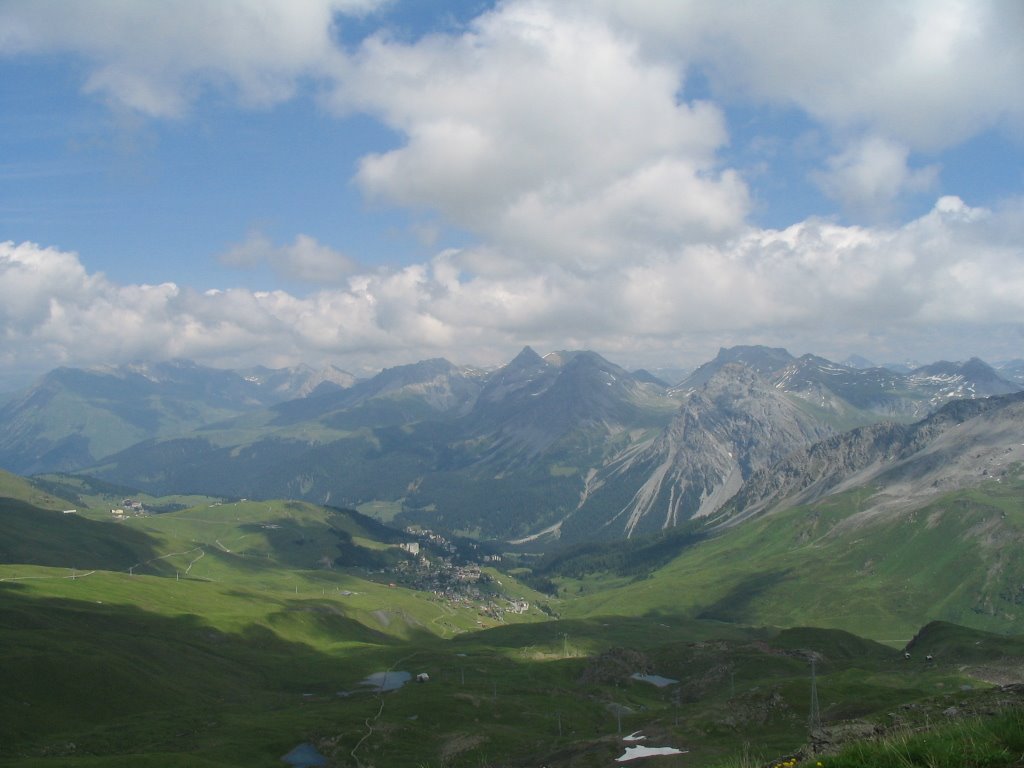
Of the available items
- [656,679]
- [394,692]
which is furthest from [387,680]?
[656,679]

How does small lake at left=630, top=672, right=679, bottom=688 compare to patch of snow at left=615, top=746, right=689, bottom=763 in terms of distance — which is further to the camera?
small lake at left=630, top=672, right=679, bottom=688

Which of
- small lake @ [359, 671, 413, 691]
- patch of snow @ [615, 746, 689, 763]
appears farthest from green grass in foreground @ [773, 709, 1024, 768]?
small lake @ [359, 671, 413, 691]

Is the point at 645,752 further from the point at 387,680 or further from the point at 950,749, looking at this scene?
the point at 387,680

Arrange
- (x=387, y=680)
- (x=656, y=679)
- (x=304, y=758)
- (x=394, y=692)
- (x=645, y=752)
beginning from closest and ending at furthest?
(x=645, y=752), (x=304, y=758), (x=394, y=692), (x=387, y=680), (x=656, y=679)

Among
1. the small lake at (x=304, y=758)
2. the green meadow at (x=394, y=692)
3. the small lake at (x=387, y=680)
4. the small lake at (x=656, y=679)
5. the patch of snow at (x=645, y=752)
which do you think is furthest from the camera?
the small lake at (x=656, y=679)

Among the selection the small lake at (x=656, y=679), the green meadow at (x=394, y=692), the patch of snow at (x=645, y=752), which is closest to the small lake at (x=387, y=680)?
the green meadow at (x=394, y=692)

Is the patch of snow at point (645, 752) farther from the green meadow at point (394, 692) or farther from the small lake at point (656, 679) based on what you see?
the small lake at point (656, 679)

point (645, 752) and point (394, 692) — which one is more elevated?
point (645, 752)

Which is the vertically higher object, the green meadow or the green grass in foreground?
the green grass in foreground

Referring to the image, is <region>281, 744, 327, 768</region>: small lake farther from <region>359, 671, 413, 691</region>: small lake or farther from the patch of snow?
<region>359, 671, 413, 691</region>: small lake
